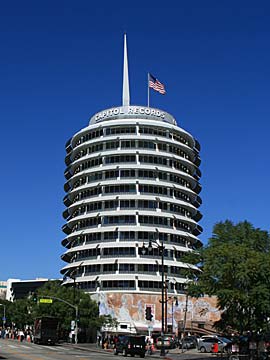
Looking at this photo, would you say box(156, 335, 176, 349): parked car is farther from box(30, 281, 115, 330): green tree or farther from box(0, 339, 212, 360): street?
box(30, 281, 115, 330): green tree

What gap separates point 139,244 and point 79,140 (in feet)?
98.3

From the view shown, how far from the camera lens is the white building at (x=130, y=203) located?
107 m

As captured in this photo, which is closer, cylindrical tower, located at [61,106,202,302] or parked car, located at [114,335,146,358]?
parked car, located at [114,335,146,358]

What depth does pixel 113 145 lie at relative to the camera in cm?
11725

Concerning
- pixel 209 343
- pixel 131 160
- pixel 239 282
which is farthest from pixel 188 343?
pixel 131 160

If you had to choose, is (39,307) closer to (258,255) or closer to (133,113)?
(133,113)

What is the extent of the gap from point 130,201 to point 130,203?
38cm

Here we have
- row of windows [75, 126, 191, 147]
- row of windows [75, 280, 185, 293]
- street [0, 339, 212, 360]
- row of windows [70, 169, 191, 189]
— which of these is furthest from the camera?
row of windows [75, 126, 191, 147]

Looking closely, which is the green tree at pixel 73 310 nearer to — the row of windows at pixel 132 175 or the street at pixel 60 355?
the row of windows at pixel 132 175

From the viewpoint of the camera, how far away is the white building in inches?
4203

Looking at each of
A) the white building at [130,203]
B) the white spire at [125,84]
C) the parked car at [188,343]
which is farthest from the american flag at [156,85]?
the parked car at [188,343]

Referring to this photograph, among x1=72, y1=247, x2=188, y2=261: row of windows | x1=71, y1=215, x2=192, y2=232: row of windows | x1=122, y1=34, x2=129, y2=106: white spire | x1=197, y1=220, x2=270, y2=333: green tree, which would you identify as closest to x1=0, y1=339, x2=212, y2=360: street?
x1=197, y1=220, x2=270, y2=333: green tree

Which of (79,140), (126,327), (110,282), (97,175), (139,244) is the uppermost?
(79,140)

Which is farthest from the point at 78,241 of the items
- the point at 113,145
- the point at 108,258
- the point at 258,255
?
the point at 258,255
